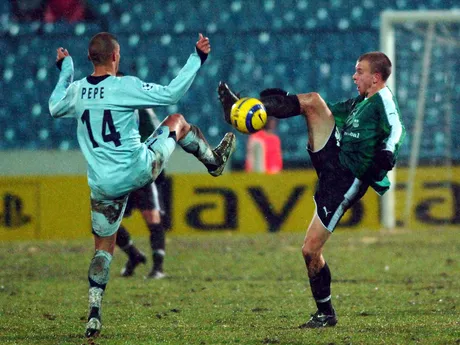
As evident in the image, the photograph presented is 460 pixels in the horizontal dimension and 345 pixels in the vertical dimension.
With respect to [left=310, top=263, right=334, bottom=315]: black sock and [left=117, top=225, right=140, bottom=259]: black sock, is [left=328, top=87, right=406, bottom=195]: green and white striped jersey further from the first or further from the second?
[left=117, top=225, right=140, bottom=259]: black sock

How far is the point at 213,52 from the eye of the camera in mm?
17969

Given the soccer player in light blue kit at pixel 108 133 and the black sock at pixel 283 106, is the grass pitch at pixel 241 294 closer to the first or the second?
the soccer player in light blue kit at pixel 108 133

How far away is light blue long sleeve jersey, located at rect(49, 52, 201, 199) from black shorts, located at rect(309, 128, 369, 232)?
41.4 inches

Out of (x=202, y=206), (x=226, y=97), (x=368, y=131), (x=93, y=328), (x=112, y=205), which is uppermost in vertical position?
(x=226, y=97)

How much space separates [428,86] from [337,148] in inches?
402

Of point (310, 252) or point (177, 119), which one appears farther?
point (177, 119)

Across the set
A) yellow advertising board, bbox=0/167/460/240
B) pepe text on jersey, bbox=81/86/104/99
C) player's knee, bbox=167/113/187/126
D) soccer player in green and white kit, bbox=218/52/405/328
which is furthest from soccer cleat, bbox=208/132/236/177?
yellow advertising board, bbox=0/167/460/240

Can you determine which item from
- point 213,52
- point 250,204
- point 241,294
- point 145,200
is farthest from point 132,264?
point 213,52

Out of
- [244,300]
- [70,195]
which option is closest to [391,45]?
[70,195]

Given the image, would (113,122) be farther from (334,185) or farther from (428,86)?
(428,86)

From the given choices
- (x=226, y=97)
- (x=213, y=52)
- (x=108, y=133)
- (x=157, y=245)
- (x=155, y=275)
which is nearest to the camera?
(x=108, y=133)

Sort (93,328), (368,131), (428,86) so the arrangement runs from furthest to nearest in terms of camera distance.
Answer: (428,86), (368,131), (93,328)

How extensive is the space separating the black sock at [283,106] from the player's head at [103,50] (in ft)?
3.56

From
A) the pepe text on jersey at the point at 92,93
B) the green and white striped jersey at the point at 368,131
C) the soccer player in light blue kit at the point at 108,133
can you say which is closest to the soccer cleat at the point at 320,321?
the green and white striped jersey at the point at 368,131
